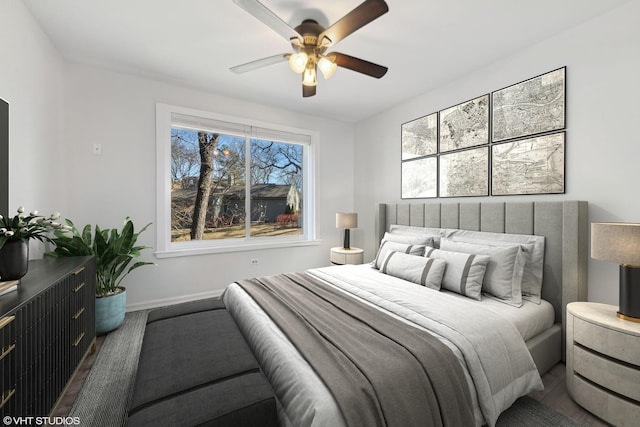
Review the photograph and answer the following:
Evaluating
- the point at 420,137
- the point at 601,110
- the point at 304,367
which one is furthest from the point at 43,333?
the point at 601,110

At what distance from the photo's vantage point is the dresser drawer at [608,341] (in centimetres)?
148

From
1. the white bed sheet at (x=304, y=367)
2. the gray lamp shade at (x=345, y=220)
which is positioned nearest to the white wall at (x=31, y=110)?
the white bed sheet at (x=304, y=367)

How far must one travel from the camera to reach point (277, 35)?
7.55ft

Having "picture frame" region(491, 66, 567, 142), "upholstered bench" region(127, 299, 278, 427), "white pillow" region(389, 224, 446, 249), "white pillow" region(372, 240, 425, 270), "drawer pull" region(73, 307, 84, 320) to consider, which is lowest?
"upholstered bench" region(127, 299, 278, 427)

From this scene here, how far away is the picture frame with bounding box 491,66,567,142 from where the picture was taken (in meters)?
2.26

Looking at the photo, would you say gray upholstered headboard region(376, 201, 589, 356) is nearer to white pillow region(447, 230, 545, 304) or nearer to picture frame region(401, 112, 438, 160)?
white pillow region(447, 230, 545, 304)

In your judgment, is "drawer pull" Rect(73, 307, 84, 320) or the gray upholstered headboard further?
the gray upholstered headboard

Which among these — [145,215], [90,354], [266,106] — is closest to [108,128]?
[145,215]

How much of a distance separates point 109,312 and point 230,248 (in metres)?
1.41

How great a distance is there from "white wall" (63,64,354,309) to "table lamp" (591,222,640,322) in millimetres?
3437

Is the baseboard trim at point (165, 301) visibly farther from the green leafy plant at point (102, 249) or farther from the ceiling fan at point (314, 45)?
the ceiling fan at point (314, 45)

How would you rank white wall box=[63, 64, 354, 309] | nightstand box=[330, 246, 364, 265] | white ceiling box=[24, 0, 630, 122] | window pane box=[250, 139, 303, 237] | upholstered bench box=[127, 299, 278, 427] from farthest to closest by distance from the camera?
window pane box=[250, 139, 303, 237] → nightstand box=[330, 246, 364, 265] → white wall box=[63, 64, 354, 309] → white ceiling box=[24, 0, 630, 122] → upholstered bench box=[127, 299, 278, 427]

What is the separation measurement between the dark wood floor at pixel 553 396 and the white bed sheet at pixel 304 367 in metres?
0.26

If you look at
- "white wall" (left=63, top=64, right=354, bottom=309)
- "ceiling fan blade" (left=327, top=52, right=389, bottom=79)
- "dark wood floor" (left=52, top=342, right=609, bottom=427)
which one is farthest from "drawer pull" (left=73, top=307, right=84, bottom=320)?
"ceiling fan blade" (left=327, top=52, right=389, bottom=79)
